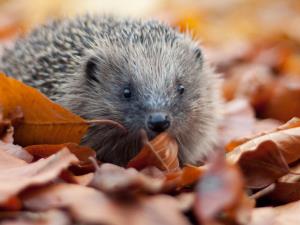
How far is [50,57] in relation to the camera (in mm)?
5730

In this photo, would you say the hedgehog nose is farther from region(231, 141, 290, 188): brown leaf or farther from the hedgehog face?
region(231, 141, 290, 188): brown leaf

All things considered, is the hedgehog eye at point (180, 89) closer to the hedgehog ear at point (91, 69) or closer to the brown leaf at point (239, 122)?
the hedgehog ear at point (91, 69)

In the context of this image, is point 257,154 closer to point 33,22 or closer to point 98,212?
point 98,212

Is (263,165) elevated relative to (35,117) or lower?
lower

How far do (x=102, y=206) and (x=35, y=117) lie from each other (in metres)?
1.55

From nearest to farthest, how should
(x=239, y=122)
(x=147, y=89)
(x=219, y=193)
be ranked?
(x=219, y=193) < (x=147, y=89) < (x=239, y=122)

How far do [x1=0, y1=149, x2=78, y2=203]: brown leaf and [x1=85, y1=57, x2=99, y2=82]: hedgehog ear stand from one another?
153 centimetres

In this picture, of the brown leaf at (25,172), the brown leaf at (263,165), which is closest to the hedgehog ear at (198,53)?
the brown leaf at (263,165)

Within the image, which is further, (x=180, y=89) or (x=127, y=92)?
(x=180, y=89)

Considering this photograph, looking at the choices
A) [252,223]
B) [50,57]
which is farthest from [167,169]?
[50,57]

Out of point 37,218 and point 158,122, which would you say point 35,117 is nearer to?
point 158,122

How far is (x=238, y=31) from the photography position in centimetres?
1295

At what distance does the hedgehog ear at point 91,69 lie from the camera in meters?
5.32

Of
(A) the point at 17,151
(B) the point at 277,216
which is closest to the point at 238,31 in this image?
(A) the point at 17,151
